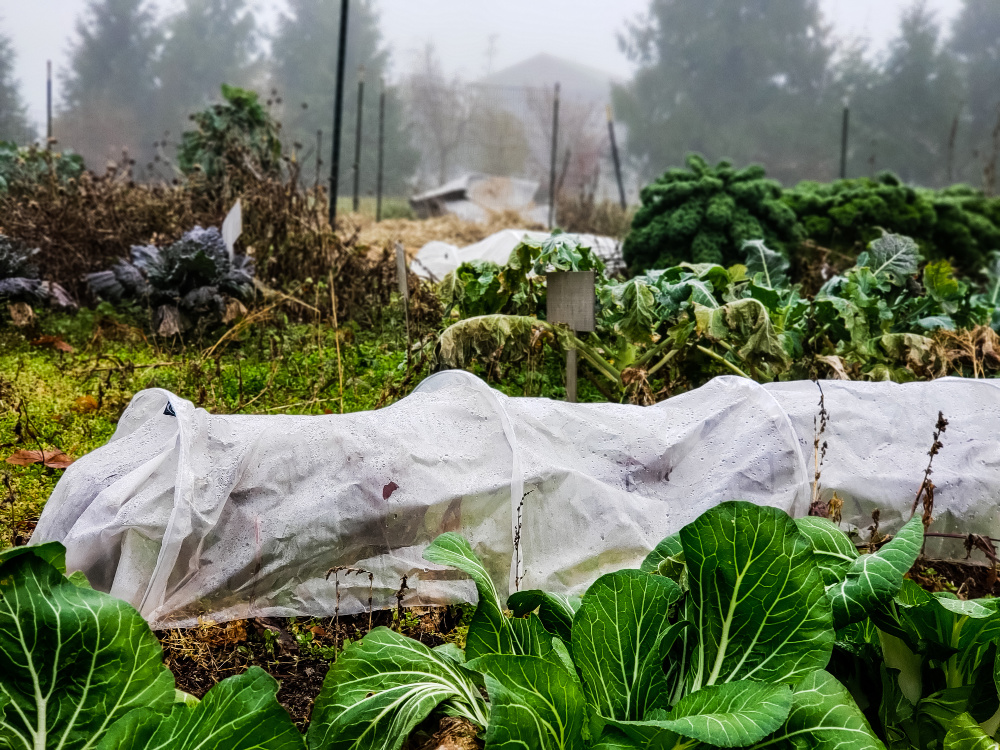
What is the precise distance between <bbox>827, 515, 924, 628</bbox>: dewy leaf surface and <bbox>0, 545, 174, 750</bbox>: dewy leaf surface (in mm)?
1335

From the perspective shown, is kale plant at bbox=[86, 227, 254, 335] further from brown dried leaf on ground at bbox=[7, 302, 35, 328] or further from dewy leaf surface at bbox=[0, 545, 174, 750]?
dewy leaf surface at bbox=[0, 545, 174, 750]

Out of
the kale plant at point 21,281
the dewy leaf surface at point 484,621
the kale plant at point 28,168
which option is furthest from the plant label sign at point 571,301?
the kale plant at point 28,168

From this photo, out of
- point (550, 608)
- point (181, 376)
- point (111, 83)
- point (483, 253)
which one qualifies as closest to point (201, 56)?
point (111, 83)

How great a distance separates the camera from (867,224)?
762 cm

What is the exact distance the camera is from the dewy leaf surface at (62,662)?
142 cm

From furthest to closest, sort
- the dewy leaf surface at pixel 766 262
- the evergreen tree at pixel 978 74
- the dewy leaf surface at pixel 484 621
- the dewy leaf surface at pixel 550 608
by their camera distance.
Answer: the evergreen tree at pixel 978 74, the dewy leaf surface at pixel 766 262, the dewy leaf surface at pixel 550 608, the dewy leaf surface at pixel 484 621

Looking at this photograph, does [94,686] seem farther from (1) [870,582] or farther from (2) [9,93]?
(2) [9,93]

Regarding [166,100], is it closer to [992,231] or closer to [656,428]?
[992,231]

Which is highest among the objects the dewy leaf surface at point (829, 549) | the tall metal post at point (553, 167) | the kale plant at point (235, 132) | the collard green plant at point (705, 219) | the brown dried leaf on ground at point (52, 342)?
the tall metal post at point (553, 167)

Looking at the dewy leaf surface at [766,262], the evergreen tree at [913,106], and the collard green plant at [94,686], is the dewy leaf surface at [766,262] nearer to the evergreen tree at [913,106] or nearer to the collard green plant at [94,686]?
the collard green plant at [94,686]

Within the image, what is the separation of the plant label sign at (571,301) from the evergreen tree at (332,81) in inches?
1080

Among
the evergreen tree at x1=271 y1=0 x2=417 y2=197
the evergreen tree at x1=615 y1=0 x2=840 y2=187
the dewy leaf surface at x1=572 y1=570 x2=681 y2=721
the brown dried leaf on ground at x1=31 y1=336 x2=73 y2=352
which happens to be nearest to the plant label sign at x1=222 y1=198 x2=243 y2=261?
the brown dried leaf on ground at x1=31 y1=336 x2=73 y2=352

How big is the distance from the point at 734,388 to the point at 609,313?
44.8 inches

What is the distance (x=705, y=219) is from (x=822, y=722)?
18.1 feet
